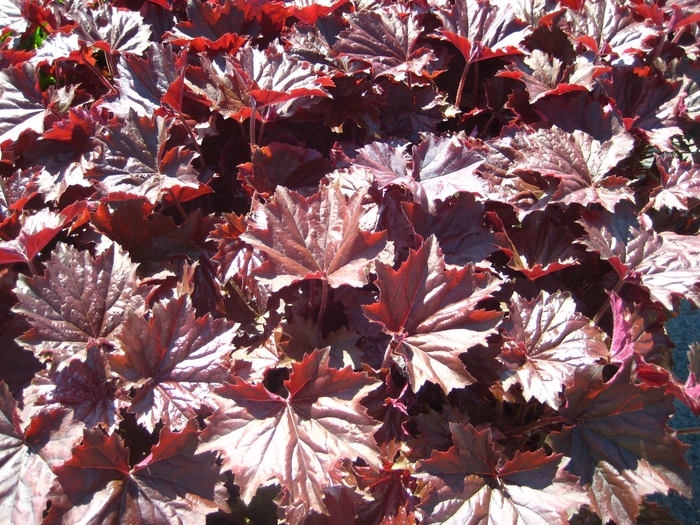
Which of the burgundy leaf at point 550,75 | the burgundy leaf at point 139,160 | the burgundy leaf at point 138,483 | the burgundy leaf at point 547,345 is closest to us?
the burgundy leaf at point 138,483

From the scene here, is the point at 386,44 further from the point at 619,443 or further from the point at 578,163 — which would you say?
the point at 619,443

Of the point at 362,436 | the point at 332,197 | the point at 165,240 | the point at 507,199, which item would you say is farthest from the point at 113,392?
the point at 507,199

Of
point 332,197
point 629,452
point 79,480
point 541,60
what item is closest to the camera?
point 79,480

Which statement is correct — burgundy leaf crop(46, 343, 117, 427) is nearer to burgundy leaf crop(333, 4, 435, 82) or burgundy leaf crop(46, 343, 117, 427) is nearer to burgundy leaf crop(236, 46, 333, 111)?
burgundy leaf crop(236, 46, 333, 111)

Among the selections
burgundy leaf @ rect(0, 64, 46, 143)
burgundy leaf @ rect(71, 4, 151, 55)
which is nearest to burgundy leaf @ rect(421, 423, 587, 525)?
burgundy leaf @ rect(0, 64, 46, 143)

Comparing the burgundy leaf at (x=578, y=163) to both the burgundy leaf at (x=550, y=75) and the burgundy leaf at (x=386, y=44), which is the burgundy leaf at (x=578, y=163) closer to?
the burgundy leaf at (x=550, y=75)

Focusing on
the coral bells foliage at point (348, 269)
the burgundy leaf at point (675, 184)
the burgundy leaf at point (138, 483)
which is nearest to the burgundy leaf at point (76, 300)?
the coral bells foliage at point (348, 269)

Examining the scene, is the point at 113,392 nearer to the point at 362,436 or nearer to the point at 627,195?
the point at 362,436

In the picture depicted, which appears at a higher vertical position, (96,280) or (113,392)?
(96,280)
